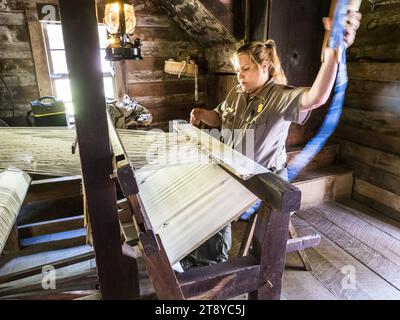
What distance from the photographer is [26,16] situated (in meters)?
2.92

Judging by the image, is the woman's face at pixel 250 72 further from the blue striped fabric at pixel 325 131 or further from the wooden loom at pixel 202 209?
the blue striped fabric at pixel 325 131

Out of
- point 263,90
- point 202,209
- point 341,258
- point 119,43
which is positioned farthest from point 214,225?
point 119,43

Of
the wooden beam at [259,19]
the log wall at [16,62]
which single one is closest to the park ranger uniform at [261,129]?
the wooden beam at [259,19]

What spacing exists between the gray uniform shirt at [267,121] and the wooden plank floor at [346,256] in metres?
0.77

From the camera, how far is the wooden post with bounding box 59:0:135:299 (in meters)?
0.65

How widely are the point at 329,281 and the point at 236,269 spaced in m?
1.24

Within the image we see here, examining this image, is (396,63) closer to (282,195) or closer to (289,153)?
(289,153)

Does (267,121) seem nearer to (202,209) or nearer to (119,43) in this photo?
(202,209)

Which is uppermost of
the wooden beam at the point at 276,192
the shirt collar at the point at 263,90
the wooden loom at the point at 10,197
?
the shirt collar at the point at 263,90

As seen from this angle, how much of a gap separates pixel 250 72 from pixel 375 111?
159 centimetres

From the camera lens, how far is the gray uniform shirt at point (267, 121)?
4.62 ft

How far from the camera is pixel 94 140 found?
0.77 m
